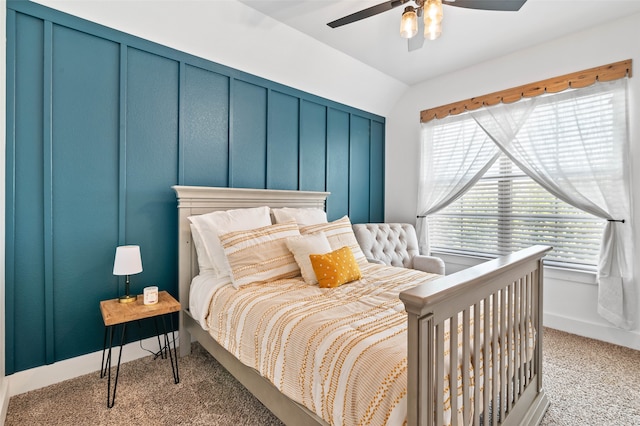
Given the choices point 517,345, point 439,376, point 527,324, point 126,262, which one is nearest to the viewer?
point 439,376

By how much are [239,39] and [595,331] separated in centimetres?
403

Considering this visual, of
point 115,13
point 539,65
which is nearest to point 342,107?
point 539,65

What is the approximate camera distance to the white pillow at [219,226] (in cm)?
222

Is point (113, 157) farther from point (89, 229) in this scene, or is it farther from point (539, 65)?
point (539, 65)

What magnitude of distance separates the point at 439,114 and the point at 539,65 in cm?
104

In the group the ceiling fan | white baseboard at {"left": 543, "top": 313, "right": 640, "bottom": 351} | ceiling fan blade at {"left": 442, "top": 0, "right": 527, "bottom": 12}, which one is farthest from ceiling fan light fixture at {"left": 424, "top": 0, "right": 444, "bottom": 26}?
white baseboard at {"left": 543, "top": 313, "right": 640, "bottom": 351}

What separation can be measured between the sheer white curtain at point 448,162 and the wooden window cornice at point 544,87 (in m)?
0.12

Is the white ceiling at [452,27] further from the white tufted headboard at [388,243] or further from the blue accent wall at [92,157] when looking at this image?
the white tufted headboard at [388,243]

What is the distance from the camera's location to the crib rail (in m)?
0.92

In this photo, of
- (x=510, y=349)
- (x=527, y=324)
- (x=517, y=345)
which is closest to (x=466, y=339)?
(x=510, y=349)

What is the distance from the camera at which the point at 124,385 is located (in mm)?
2004

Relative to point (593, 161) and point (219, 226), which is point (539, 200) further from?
point (219, 226)

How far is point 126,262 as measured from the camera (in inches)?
78.0

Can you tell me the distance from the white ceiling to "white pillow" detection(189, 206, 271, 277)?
5.47ft
